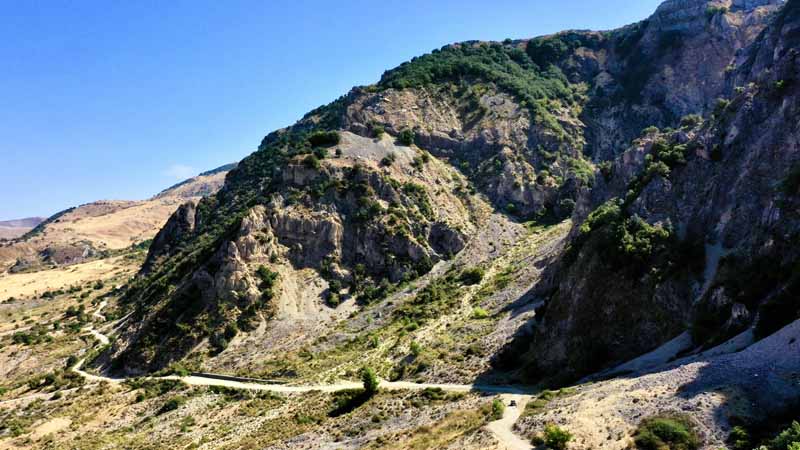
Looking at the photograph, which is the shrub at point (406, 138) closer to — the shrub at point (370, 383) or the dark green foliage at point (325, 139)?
the dark green foliage at point (325, 139)

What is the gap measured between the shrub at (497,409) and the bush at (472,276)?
40.8 metres

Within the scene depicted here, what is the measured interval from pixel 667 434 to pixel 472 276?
175ft

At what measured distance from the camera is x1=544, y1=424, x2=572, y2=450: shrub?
29688 mm

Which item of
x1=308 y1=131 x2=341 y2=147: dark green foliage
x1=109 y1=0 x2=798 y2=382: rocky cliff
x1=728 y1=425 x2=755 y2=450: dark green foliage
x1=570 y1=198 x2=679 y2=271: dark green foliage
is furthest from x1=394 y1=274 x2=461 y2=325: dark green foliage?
x1=728 y1=425 x2=755 y2=450: dark green foliage

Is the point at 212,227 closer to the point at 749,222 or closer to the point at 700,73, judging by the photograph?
the point at 749,222

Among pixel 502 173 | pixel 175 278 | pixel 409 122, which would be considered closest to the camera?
pixel 175 278

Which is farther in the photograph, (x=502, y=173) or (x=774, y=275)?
(x=502, y=173)

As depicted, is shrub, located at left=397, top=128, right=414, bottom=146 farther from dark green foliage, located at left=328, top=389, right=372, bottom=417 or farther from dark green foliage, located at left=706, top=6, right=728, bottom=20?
dark green foliage, located at left=706, top=6, right=728, bottom=20

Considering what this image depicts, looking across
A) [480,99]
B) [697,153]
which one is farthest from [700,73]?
[697,153]

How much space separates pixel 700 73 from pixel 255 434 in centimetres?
13147

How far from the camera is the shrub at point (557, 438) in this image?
29.7 m

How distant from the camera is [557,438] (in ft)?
97.9

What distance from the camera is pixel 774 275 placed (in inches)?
1479

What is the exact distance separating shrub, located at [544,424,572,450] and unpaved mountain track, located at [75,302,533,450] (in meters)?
1.70
